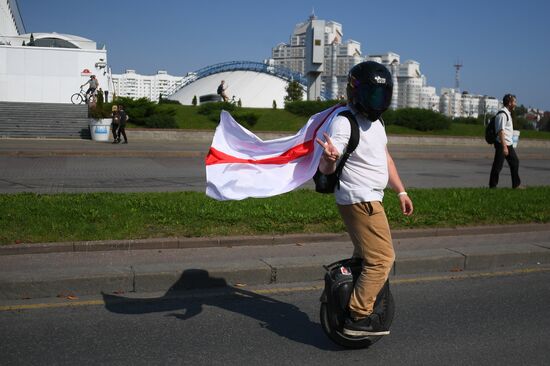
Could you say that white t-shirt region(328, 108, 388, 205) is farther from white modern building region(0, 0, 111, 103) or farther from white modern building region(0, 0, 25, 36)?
white modern building region(0, 0, 25, 36)

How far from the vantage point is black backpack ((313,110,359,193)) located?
14.5 feet

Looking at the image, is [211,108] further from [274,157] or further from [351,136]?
[351,136]

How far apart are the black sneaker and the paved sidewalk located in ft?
7.34

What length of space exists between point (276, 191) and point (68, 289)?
8.74ft

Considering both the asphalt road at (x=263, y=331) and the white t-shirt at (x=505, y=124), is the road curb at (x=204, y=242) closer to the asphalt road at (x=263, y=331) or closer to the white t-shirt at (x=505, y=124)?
the asphalt road at (x=263, y=331)

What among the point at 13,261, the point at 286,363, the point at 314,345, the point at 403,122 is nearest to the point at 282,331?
the point at 314,345

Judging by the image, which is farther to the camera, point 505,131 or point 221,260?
point 505,131

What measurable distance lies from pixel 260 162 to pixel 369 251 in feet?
3.46

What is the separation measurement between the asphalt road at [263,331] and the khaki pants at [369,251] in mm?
456

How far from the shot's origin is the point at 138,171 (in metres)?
17.6

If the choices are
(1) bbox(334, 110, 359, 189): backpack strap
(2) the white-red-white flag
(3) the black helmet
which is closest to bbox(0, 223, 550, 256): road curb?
(2) the white-red-white flag

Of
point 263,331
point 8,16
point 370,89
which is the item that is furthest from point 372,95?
point 8,16

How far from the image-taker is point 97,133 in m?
29.9

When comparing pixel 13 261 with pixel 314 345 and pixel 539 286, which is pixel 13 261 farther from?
pixel 539 286
